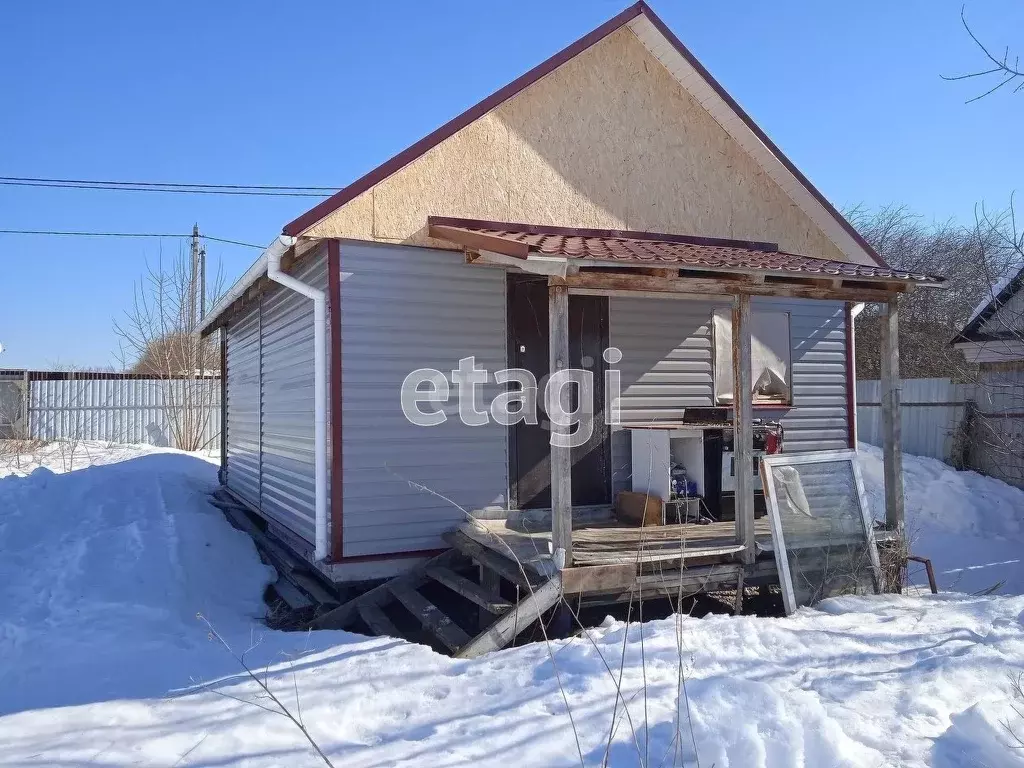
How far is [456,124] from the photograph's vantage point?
7.36m

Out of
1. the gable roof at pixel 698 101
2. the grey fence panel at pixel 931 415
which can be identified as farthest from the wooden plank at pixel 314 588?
the grey fence panel at pixel 931 415

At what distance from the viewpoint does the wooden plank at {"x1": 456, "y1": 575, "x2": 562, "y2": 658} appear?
5.55 m

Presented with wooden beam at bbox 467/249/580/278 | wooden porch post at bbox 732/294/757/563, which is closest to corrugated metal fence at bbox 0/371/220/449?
wooden beam at bbox 467/249/580/278

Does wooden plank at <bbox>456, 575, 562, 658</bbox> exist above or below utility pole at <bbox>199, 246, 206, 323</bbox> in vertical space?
below

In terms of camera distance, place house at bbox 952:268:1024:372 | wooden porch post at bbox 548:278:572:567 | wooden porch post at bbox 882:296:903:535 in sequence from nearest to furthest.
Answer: wooden porch post at bbox 548:278:572:567 → wooden porch post at bbox 882:296:903:535 → house at bbox 952:268:1024:372

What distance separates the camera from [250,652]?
5922 mm

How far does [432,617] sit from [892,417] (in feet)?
14.7

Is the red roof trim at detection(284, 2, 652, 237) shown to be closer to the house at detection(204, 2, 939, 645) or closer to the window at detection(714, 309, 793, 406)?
the house at detection(204, 2, 939, 645)

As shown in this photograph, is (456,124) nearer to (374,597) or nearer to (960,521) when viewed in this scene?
(374,597)

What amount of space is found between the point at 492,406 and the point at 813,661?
3.70 meters

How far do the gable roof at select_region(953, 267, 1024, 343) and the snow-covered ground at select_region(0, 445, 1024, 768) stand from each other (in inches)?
243

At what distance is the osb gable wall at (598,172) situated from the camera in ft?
23.9

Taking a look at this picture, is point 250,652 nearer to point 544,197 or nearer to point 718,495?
point 718,495

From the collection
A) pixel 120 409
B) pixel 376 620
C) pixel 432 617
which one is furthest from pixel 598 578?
pixel 120 409
